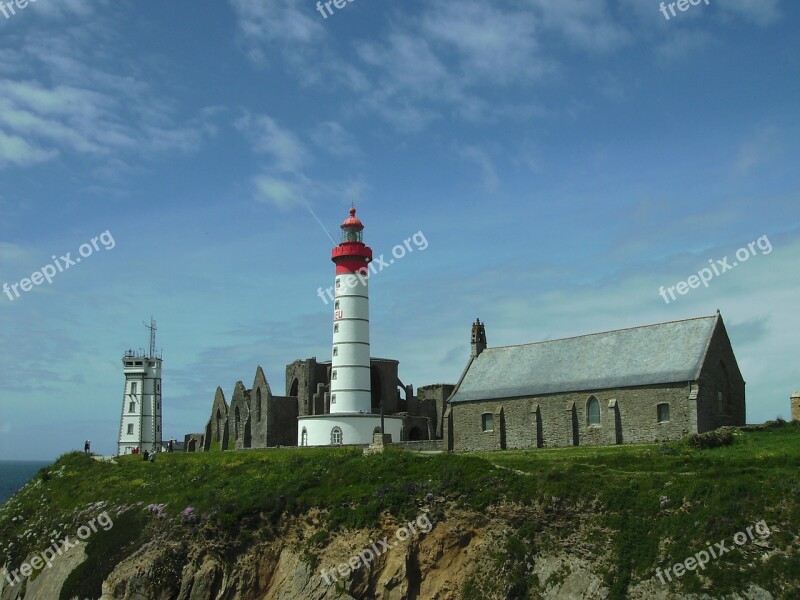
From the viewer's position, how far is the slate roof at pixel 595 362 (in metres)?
48.8

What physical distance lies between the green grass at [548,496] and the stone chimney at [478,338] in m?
18.8

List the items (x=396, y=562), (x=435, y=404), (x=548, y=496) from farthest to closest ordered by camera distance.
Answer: (x=435, y=404) < (x=396, y=562) < (x=548, y=496)

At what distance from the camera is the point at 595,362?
52.6m

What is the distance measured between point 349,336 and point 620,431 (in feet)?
79.7

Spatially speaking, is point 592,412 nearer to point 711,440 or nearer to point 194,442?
point 711,440

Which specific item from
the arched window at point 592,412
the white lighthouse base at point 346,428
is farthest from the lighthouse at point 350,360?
the arched window at point 592,412

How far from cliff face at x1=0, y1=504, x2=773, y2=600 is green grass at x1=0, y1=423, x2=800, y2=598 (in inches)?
7.6

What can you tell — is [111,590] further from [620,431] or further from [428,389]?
[428,389]

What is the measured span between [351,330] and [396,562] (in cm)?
3490

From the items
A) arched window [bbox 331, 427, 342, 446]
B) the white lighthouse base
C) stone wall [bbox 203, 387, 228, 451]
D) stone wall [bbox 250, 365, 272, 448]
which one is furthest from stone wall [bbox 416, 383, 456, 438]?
stone wall [bbox 203, 387, 228, 451]

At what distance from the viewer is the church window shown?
182ft

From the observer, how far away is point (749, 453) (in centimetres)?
3566

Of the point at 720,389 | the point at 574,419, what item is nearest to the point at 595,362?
the point at 574,419

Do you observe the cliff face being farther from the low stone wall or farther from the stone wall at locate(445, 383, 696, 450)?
the low stone wall
